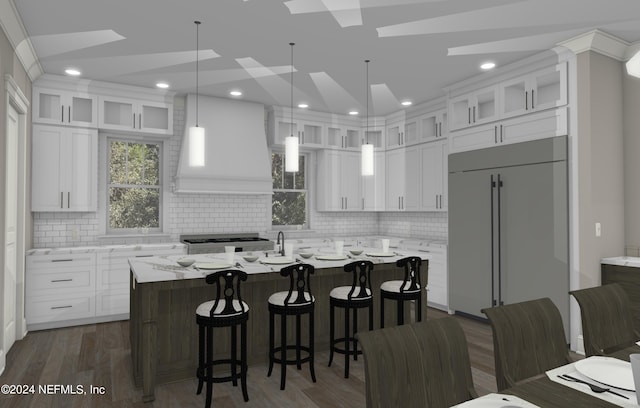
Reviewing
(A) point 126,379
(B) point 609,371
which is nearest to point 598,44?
(B) point 609,371

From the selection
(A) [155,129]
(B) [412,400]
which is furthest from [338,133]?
(B) [412,400]

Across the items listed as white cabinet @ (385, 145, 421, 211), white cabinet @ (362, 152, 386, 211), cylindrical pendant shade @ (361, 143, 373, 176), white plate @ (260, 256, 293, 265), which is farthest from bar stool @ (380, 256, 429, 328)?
white cabinet @ (362, 152, 386, 211)

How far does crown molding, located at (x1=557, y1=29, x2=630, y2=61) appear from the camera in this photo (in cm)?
394

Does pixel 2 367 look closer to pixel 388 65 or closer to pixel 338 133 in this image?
pixel 388 65

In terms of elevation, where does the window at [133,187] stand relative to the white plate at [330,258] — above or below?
above

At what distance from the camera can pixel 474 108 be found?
5238 mm

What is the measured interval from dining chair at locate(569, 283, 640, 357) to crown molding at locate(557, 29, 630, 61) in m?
2.69

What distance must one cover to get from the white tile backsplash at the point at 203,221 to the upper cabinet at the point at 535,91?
2167 mm

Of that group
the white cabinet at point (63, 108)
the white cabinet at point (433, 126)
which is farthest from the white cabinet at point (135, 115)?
the white cabinet at point (433, 126)

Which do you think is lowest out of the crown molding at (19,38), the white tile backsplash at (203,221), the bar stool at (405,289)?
the bar stool at (405,289)

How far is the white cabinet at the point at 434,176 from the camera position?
5980 millimetres

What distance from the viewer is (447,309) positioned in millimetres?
5648

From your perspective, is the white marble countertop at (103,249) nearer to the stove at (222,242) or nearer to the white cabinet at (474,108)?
the stove at (222,242)

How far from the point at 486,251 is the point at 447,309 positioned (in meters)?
1.16
